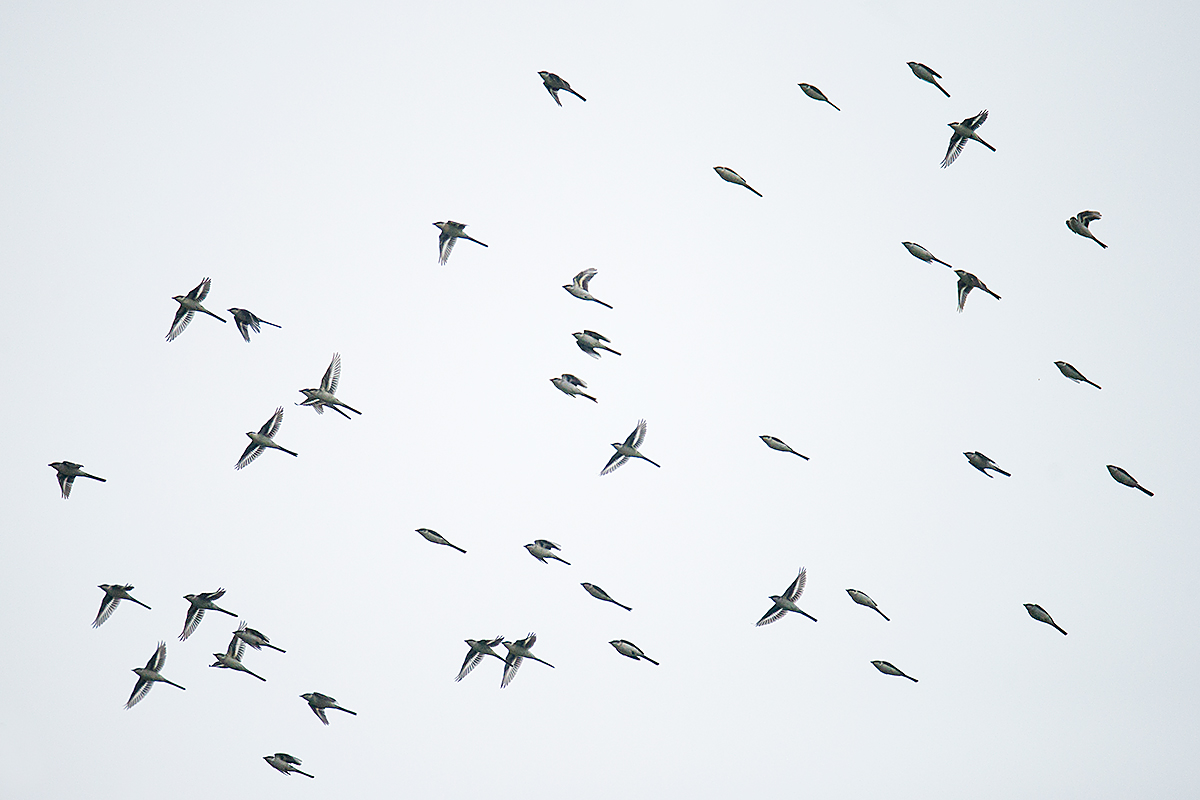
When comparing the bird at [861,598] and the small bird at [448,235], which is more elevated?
the small bird at [448,235]

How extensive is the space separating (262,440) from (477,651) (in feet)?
40.8

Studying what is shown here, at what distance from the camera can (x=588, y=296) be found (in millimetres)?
58156

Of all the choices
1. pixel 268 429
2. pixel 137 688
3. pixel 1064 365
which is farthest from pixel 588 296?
pixel 137 688

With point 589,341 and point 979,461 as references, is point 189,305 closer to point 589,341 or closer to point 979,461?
point 589,341

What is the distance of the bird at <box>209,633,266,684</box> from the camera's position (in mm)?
57062

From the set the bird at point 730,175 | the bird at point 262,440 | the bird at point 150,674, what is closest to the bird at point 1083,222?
the bird at point 730,175

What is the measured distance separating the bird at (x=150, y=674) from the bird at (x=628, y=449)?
801 inches

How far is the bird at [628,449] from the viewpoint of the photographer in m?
55.8

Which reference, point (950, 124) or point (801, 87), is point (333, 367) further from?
point (950, 124)

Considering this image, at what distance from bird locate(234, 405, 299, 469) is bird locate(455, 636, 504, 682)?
11.0 m

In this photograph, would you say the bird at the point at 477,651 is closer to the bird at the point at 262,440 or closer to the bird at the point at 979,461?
the bird at the point at 262,440

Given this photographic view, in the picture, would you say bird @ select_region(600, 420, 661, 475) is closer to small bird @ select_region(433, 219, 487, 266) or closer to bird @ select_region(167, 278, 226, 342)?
small bird @ select_region(433, 219, 487, 266)

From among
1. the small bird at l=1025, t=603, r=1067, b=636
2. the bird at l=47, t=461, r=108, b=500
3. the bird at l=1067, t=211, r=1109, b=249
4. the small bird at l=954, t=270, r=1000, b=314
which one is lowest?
the bird at l=47, t=461, r=108, b=500

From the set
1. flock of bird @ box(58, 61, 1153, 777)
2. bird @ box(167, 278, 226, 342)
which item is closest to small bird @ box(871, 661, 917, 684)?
flock of bird @ box(58, 61, 1153, 777)
